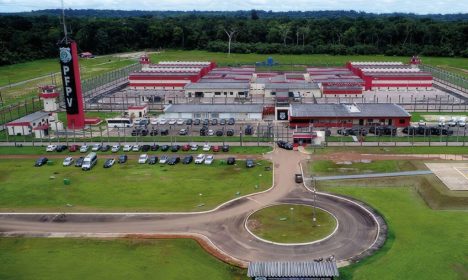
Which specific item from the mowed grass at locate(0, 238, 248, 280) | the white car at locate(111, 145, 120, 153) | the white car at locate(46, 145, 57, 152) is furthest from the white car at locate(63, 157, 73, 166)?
the mowed grass at locate(0, 238, 248, 280)

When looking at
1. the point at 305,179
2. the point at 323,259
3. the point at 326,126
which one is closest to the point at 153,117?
the point at 326,126

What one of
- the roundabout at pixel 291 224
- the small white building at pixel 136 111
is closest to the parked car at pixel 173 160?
the roundabout at pixel 291 224

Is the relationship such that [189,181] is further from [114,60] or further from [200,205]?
[114,60]

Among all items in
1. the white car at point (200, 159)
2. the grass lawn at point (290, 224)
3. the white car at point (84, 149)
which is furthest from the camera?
the white car at point (84, 149)

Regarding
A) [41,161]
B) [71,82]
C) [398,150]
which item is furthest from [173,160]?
[398,150]

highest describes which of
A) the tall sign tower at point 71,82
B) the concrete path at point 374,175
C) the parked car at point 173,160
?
the tall sign tower at point 71,82

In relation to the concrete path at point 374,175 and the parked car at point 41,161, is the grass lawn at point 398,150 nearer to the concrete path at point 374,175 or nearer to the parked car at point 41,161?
the concrete path at point 374,175

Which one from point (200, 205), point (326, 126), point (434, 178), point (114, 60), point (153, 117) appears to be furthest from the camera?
point (114, 60)
